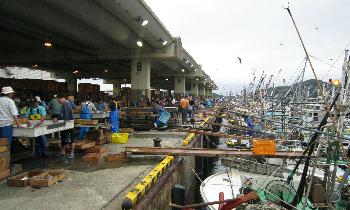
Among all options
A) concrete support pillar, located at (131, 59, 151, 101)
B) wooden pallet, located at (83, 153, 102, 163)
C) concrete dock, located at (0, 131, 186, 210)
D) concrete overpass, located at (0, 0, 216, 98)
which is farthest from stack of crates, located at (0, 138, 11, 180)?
concrete support pillar, located at (131, 59, 151, 101)

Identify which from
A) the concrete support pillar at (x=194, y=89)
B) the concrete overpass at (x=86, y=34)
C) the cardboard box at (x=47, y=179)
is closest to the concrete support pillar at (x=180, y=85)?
the concrete support pillar at (x=194, y=89)

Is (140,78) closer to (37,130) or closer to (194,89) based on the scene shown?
(37,130)

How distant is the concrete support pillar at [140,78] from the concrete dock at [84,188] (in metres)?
16.1

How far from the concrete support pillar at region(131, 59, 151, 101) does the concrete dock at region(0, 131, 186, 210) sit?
635 inches

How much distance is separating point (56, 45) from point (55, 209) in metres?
20.2

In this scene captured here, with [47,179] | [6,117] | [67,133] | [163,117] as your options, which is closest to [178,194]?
[47,179]

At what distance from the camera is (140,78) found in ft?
88.9

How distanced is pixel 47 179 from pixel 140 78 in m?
19.8

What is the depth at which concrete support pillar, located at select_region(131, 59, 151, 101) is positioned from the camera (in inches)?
1056

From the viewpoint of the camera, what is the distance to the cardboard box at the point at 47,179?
25.1 ft

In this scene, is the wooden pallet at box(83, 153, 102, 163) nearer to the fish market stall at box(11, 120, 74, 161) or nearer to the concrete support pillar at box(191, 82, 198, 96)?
the fish market stall at box(11, 120, 74, 161)

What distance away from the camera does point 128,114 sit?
19453 mm

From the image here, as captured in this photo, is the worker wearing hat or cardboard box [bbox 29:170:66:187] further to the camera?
the worker wearing hat

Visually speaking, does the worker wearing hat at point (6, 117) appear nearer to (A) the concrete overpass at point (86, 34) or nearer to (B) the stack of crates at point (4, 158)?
(B) the stack of crates at point (4, 158)
